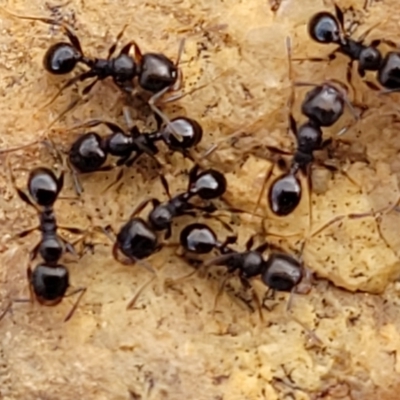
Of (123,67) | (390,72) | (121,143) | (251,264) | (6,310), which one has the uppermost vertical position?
(390,72)

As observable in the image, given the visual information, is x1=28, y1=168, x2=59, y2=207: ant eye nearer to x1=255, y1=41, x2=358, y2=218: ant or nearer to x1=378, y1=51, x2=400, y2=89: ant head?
x1=255, y1=41, x2=358, y2=218: ant

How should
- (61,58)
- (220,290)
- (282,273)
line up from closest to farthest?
(282,273) < (220,290) < (61,58)

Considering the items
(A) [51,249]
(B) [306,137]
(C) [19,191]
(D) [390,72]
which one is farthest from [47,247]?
(D) [390,72]

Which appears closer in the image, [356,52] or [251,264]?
[251,264]

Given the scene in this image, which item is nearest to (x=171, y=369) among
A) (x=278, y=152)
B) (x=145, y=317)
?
(x=145, y=317)

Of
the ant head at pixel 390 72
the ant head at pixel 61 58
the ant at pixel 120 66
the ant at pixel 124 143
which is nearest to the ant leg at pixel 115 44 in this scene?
the ant at pixel 120 66

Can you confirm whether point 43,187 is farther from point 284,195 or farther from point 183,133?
point 284,195
